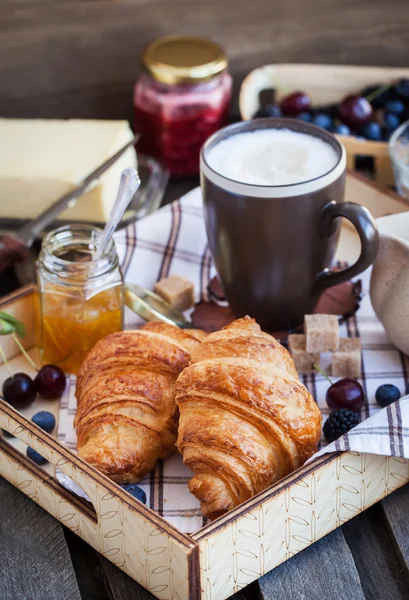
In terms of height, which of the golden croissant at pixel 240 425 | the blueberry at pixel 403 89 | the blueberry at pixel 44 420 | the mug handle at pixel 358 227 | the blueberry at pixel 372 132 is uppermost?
the mug handle at pixel 358 227

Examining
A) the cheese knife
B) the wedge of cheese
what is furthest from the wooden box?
the wedge of cheese

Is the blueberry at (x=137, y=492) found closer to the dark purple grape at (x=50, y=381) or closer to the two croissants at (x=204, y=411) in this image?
the two croissants at (x=204, y=411)

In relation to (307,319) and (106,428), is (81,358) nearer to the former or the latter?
(106,428)

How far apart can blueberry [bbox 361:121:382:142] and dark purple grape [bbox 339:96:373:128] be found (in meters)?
0.02

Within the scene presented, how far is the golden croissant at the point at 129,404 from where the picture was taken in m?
1.20

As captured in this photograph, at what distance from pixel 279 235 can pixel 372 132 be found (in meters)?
0.74

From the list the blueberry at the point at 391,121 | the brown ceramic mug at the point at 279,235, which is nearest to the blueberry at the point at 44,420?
the brown ceramic mug at the point at 279,235

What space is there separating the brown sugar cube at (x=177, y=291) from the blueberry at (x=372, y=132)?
687 millimetres

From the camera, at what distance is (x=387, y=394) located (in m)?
1.36

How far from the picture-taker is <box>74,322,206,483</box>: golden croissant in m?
1.20

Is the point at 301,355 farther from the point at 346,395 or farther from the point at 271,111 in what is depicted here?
the point at 271,111

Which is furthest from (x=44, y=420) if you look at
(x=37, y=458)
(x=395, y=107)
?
(x=395, y=107)

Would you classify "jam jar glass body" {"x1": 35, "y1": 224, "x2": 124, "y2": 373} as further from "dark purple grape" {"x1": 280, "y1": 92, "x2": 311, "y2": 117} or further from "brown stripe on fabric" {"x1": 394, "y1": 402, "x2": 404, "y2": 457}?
"dark purple grape" {"x1": 280, "y1": 92, "x2": 311, "y2": 117}

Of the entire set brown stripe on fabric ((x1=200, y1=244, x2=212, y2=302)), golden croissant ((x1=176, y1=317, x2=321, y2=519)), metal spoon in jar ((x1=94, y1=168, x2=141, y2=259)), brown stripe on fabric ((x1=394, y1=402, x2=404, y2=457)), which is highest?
metal spoon in jar ((x1=94, y1=168, x2=141, y2=259))
